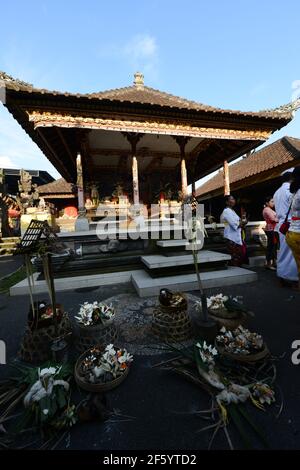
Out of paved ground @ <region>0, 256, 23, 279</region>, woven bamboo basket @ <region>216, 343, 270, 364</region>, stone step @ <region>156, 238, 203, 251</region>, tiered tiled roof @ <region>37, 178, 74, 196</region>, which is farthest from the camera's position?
tiered tiled roof @ <region>37, 178, 74, 196</region>

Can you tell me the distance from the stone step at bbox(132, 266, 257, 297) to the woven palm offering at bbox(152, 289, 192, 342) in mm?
1490

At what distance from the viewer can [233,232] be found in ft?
18.2

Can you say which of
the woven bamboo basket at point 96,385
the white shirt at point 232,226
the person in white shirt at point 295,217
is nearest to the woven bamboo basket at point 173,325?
the woven bamboo basket at point 96,385

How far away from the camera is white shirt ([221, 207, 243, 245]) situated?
5.41 metres

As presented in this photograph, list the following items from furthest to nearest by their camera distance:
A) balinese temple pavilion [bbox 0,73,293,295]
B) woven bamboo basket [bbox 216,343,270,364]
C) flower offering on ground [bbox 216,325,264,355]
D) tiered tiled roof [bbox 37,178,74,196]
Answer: tiered tiled roof [bbox 37,178,74,196], balinese temple pavilion [bbox 0,73,293,295], flower offering on ground [bbox 216,325,264,355], woven bamboo basket [bbox 216,343,270,364]

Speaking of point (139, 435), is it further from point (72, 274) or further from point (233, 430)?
point (72, 274)

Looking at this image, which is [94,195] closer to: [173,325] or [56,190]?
[173,325]

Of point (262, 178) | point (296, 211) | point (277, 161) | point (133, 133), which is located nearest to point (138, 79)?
point (133, 133)

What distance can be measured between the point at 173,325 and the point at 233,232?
146 inches

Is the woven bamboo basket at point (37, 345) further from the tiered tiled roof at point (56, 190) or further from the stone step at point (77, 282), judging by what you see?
the tiered tiled roof at point (56, 190)

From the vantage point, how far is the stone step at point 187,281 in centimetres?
424

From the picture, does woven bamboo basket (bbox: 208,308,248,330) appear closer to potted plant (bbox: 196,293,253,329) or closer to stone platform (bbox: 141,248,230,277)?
potted plant (bbox: 196,293,253,329)

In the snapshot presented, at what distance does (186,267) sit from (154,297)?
1289 millimetres

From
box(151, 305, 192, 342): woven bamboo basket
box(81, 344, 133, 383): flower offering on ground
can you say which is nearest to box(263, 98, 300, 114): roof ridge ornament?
box(151, 305, 192, 342): woven bamboo basket
